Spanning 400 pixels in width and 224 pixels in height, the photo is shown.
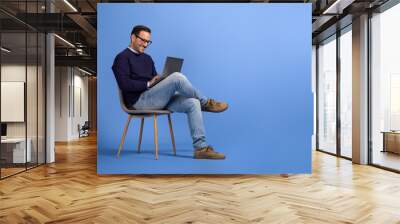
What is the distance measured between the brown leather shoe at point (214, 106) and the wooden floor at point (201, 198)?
1118 millimetres

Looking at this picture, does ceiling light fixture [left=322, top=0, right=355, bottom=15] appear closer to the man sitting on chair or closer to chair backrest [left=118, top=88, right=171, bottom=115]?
the man sitting on chair

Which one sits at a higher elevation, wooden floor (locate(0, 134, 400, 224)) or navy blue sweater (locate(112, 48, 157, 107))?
navy blue sweater (locate(112, 48, 157, 107))

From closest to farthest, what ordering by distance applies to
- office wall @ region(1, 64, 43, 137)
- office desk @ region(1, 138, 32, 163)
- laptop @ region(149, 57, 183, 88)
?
1. laptop @ region(149, 57, 183, 88)
2. office wall @ region(1, 64, 43, 137)
3. office desk @ region(1, 138, 32, 163)

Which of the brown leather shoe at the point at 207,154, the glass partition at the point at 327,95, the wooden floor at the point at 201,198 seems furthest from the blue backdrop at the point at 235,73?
the glass partition at the point at 327,95

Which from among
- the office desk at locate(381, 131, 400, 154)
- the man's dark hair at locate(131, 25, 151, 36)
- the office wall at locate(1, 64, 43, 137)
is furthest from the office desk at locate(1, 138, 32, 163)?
the office desk at locate(381, 131, 400, 154)

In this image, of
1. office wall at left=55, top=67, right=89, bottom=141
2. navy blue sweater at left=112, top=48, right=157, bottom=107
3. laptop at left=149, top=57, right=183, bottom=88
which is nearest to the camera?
navy blue sweater at left=112, top=48, right=157, bottom=107

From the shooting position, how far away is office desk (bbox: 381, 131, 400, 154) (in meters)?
7.02

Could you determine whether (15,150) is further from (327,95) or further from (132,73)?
(327,95)

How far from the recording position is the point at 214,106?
615cm

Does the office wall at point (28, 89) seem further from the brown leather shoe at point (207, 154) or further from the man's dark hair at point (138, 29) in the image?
the brown leather shoe at point (207, 154)

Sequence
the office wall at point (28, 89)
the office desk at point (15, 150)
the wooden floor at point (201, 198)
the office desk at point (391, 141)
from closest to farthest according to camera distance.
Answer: the wooden floor at point (201, 198)
the office wall at point (28, 89)
the office desk at point (15, 150)
the office desk at point (391, 141)

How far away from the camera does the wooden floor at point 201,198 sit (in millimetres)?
3846

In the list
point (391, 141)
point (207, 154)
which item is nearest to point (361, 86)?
point (391, 141)

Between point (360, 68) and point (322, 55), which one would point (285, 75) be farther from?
point (322, 55)
